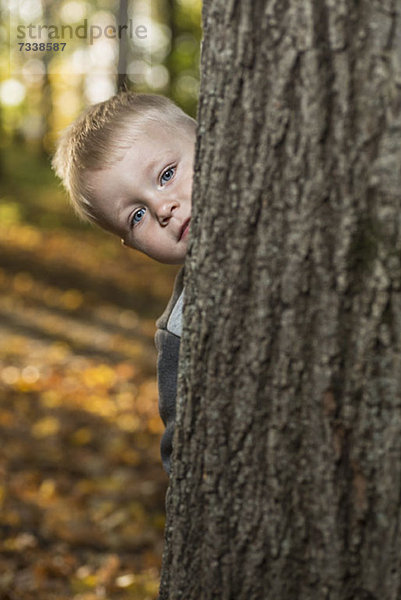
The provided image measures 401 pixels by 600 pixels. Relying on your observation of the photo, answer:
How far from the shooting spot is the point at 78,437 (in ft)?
16.2

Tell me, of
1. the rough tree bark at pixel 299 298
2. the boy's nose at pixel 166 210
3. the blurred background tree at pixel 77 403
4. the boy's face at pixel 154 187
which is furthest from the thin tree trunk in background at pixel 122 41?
the rough tree bark at pixel 299 298

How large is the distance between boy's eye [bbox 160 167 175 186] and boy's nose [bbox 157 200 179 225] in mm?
71

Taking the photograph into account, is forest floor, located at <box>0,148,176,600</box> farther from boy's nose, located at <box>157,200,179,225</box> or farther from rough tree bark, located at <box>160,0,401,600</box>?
boy's nose, located at <box>157,200,179,225</box>

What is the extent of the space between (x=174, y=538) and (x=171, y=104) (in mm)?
1414

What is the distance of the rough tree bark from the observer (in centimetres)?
134

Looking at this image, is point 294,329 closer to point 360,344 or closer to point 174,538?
point 360,344

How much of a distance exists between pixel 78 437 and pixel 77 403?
0.69 metres

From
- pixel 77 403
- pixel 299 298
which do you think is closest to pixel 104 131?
pixel 299 298

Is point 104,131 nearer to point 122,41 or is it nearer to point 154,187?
point 154,187

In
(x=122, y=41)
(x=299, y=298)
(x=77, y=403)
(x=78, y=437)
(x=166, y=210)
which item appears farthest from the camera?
(x=122, y=41)

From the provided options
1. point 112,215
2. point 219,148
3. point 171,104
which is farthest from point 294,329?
point 171,104

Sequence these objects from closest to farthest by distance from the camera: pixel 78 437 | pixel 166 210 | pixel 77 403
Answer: pixel 166 210
pixel 78 437
pixel 77 403

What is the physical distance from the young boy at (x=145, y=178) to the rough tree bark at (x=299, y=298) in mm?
453

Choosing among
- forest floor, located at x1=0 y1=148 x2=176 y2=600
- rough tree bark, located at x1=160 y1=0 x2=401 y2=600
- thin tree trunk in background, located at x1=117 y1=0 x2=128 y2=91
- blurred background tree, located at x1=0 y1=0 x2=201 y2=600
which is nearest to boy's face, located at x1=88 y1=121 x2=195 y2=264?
rough tree bark, located at x1=160 y1=0 x2=401 y2=600
